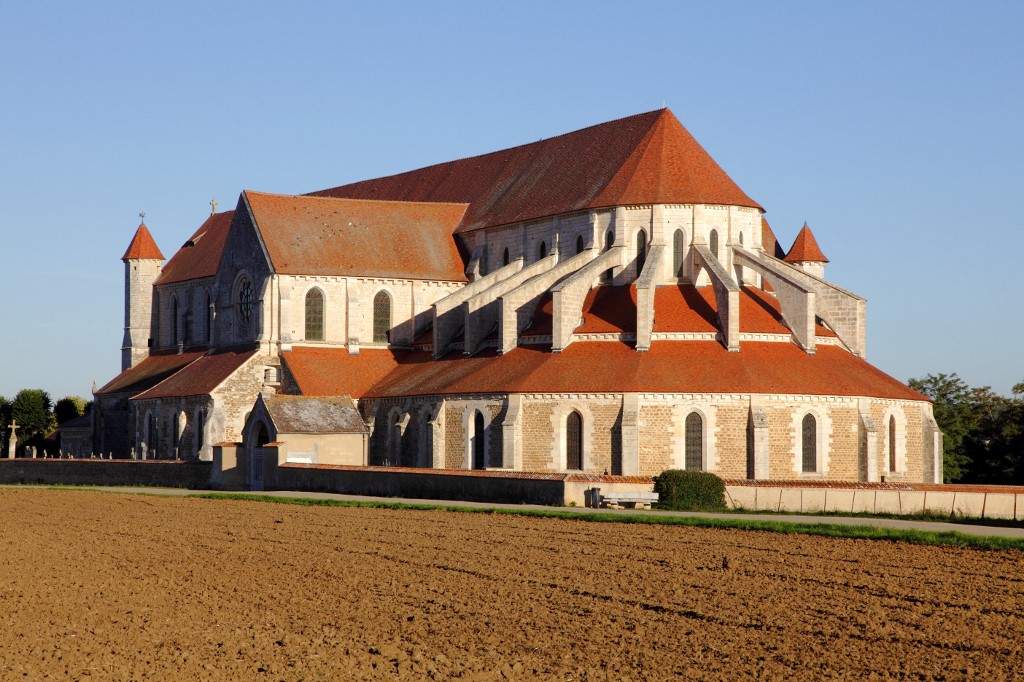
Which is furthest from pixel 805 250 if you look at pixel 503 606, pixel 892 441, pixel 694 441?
pixel 503 606

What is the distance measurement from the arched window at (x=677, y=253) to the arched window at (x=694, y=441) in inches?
427

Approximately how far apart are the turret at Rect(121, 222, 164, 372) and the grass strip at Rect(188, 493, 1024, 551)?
159 feet

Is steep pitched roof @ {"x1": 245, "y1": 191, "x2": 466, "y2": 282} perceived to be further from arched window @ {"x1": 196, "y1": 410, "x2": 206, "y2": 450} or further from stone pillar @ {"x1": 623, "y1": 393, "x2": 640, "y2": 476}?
stone pillar @ {"x1": 623, "y1": 393, "x2": 640, "y2": 476}

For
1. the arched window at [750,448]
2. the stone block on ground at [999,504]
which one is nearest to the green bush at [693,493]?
the stone block on ground at [999,504]

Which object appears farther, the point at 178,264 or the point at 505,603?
the point at 178,264

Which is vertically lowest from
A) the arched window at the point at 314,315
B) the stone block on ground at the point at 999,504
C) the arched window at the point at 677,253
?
the stone block on ground at the point at 999,504

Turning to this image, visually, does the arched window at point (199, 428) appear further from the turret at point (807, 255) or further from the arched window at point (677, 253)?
the turret at point (807, 255)

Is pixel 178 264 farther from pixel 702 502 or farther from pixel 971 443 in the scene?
pixel 702 502

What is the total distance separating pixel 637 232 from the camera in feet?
224

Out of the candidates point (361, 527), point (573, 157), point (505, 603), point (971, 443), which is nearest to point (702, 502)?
point (361, 527)

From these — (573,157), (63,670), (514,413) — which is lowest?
(63,670)

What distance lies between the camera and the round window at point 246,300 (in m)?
75.8

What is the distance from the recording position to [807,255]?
3118 inches

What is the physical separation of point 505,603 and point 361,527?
46.2 feet
